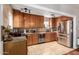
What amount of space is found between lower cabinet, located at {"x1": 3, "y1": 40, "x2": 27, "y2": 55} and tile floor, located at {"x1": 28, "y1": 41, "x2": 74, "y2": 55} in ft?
0.35

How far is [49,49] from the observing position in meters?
2.05

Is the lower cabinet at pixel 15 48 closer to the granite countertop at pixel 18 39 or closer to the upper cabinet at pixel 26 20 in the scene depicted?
the granite countertop at pixel 18 39

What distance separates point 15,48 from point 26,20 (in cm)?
56

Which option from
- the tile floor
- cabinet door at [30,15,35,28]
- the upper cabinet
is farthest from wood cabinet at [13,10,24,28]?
the tile floor

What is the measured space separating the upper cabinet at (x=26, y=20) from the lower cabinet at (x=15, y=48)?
0.32m

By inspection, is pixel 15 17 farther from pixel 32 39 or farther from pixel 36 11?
pixel 32 39

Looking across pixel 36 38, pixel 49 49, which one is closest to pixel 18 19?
pixel 36 38

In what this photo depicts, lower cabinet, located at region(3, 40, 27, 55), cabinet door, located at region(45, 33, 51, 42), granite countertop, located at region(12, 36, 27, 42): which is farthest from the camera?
cabinet door, located at region(45, 33, 51, 42)

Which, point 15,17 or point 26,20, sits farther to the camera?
point 26,20

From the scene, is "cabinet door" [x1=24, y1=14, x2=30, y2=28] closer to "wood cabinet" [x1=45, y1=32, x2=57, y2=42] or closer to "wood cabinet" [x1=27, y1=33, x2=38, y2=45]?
"wood cabinet" [x1=27, y1=33, x2=38, y2=45]

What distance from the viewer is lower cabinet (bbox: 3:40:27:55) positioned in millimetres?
1923

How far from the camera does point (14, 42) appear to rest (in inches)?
80.6
